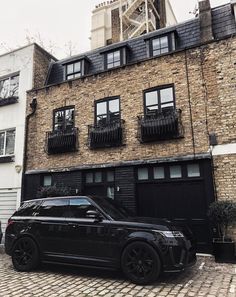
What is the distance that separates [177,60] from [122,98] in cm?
240

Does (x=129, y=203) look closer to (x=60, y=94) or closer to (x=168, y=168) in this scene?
(x=168, y=168)

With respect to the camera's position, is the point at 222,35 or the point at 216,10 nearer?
the point at 222,35

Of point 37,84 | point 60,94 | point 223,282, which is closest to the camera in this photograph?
point 223,282

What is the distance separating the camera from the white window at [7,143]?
45.1 ft

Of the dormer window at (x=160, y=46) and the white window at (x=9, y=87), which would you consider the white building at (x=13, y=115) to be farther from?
the dormer window at (x=160, y=46)

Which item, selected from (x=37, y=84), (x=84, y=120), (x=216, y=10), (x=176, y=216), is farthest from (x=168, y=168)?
(x=37, y=84)

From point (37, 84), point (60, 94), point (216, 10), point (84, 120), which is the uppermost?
point (216, 10)

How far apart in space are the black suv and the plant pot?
1.58 meters

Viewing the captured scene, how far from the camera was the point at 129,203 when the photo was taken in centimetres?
1022

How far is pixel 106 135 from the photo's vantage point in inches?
436

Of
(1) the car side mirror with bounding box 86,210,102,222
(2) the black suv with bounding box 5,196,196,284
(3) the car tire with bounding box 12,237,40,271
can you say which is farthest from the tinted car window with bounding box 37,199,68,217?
(1) the car side mirror with bounding box 86,210,102,222

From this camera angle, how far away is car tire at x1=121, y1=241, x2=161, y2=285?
584 cm

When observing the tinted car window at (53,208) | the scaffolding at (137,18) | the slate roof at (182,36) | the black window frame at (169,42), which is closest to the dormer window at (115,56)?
the slate roof at (182,36)

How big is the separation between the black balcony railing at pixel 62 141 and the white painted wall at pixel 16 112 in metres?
1.73
